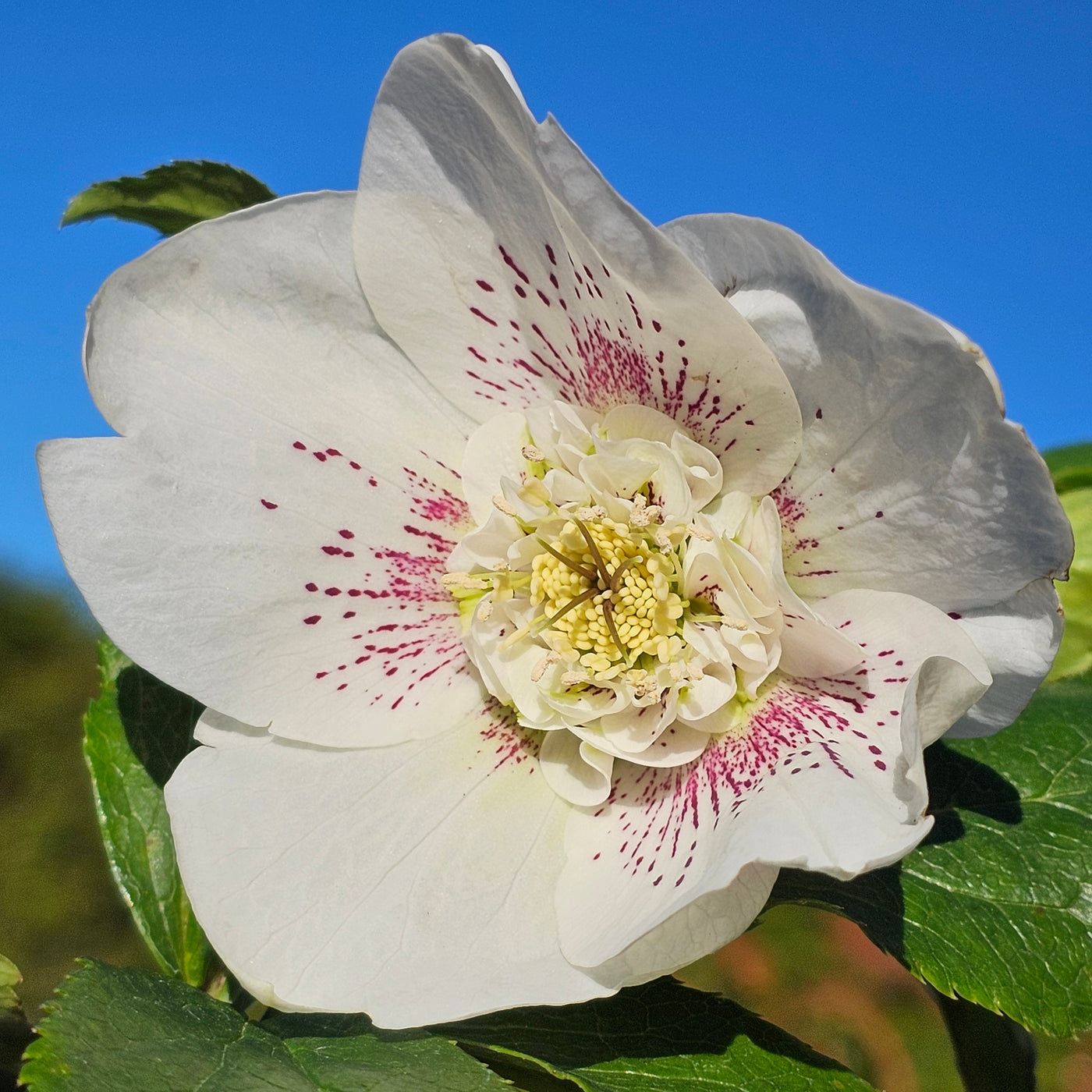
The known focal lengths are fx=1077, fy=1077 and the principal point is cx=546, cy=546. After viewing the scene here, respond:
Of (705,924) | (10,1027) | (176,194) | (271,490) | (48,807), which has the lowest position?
(48,807)

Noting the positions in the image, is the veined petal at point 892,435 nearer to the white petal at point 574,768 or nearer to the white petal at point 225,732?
the white petal at point 574,768

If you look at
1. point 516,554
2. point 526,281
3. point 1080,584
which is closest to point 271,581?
point 516,554

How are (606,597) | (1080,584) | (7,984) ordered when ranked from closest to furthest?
1. (7,984)
2. (606,597)
3. (1080,584)

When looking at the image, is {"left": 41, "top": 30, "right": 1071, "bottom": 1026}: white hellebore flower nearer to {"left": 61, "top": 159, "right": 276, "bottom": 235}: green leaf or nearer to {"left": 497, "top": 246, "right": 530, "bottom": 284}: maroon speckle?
{"left": 497, "top": 246, "right": 530, "bottom": 284}: maroon speckle

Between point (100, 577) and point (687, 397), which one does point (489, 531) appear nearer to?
point (687, 397)

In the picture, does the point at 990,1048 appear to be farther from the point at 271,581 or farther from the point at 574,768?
the point at 271,581

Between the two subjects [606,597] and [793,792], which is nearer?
[793,792]
